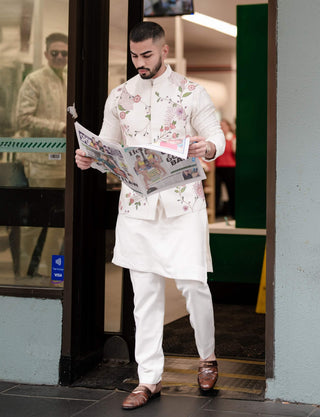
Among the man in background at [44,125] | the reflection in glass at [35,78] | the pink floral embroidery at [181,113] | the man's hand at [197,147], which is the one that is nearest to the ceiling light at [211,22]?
the reflection in glass at [35,78]

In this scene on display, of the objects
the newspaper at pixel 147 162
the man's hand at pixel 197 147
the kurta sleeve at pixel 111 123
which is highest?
the kurta sleeve at pixel 111 123

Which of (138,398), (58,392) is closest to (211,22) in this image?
(58,392)

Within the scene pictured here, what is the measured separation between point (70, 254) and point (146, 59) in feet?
3.97

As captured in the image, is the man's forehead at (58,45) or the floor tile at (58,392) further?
the man's forehead at (58,45)

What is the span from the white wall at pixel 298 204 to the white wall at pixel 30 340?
4.21 feet

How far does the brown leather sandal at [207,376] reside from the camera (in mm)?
3820

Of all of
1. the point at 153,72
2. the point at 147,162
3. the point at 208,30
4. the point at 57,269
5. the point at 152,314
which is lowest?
the point at 152,314

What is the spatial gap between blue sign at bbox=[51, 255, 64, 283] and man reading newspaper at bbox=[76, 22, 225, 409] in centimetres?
54

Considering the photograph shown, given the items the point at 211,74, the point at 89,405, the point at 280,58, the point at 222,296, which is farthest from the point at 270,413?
the point at 211,74

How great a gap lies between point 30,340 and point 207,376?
106 centimetres

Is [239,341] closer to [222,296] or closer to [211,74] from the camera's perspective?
[222,296]

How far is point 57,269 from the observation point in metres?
4.20

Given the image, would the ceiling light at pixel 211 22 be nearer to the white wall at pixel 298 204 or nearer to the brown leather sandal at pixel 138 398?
the white wall at pixel 298 204

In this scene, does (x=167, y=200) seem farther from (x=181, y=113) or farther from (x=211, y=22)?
(x=211, y=22)
